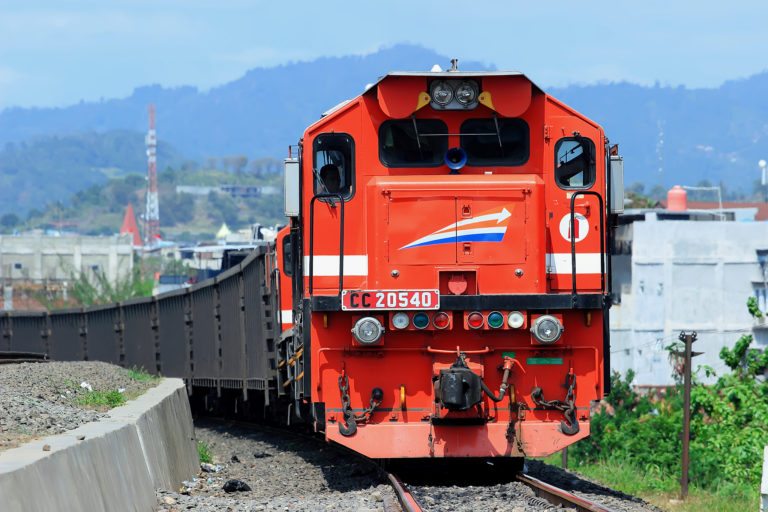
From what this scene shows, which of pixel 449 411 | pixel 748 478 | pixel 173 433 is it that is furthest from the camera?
pixel 748 478

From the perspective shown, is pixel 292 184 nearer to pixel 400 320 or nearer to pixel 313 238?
pixel 313 238

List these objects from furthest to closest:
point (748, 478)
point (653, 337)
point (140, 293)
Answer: point (140, 293), point (653, 337), point (748, 478)

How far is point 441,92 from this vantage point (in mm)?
10250

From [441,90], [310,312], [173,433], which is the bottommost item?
[173,433]

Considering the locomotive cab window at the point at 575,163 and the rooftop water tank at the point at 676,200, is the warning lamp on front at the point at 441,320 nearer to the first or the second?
the locomotive cab window at the point at 575,163

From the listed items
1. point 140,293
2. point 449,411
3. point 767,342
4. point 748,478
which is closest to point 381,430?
point 449,411

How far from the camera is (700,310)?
56188 mm

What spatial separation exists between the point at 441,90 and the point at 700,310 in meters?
48.9

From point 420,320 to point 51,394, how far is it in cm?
413

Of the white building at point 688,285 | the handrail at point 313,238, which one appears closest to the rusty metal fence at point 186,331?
the handrail at point 313,238

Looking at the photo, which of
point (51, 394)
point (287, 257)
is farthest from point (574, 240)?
point (287, 257)

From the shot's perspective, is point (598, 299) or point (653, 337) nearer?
point (598, 299)

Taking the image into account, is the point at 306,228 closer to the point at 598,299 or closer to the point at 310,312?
the point at 310,312

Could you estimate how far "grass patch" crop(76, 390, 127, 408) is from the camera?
11367 millimetres
